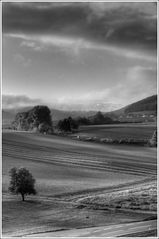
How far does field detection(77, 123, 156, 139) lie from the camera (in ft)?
58.9

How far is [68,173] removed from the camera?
18438 millimetres

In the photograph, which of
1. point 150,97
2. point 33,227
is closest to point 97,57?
point 150,97

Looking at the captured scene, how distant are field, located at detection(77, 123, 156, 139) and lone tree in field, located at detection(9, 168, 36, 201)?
3017 mm

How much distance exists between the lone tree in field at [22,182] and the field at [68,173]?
9.7 inches

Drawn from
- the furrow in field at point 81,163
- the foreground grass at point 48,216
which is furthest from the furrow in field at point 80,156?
the foreground grass at point 48,216

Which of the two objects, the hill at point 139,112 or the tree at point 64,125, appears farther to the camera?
the tree at point 64,125

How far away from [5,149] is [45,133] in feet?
6.54

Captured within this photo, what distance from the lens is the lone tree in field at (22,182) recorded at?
1642 cm

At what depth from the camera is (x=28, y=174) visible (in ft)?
57.2

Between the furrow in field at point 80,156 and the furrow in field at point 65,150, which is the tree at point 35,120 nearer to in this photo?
the furrow in field at point 65,150

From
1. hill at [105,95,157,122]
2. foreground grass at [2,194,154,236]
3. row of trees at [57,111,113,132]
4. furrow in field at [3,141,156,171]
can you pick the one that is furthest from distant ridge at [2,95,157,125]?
foreground grass at [2,194,154,236]

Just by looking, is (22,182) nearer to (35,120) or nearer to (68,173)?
(68,173)

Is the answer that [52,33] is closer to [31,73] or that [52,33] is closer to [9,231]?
[31,73]

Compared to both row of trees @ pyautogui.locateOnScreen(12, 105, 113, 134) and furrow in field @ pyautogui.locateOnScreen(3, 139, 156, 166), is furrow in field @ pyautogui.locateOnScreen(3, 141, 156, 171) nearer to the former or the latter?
furrow in field @ pyautogui.locateOnScreen(3, 139, 156, 166)
